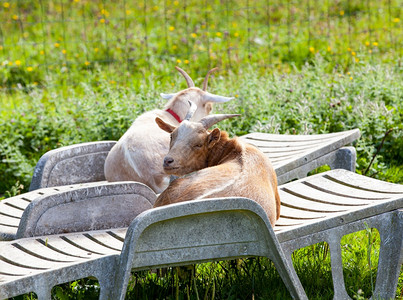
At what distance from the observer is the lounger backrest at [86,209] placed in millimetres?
3154

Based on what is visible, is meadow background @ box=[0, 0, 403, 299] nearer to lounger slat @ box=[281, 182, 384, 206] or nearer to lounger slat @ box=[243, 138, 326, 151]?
lounger slat @ box=[281, 182, 384, 206]

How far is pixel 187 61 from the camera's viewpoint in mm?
7969

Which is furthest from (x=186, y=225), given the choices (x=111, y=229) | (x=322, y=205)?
(x=322, y=205)

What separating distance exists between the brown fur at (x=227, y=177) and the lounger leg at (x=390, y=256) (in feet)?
1.78

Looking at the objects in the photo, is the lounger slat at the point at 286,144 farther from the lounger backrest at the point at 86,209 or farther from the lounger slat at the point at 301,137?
the lounger backrest at the point at 86,209

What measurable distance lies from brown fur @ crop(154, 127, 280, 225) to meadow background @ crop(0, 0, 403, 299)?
44 centimetres

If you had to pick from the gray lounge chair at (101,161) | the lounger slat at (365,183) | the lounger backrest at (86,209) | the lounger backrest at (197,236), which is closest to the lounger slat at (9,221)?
the gray lounge chair at (101,161)

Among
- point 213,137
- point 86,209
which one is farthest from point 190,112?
point 86,209

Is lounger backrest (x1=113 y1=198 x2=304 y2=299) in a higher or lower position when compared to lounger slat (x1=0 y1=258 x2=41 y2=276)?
higher

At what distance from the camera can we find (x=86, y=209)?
129 inches

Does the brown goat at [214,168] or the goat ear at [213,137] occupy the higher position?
the goat ear at [213,137]

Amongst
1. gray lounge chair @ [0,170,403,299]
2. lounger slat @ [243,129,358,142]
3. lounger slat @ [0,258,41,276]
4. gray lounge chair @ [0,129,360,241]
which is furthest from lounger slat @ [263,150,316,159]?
lounger slat @ [0,258,41,276]

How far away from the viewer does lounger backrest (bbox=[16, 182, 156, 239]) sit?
315 cm

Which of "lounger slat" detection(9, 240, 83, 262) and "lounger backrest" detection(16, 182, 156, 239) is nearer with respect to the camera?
"lounger slat" detection(9, 240, 83, 262)
